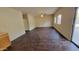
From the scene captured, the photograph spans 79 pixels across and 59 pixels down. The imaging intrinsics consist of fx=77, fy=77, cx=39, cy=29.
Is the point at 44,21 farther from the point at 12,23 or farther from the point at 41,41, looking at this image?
the point at 12,23

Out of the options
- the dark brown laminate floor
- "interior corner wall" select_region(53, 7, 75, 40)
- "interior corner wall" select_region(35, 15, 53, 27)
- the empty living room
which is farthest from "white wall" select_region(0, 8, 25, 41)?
"interior corner wall" select_region(53, 7, 75, 40)

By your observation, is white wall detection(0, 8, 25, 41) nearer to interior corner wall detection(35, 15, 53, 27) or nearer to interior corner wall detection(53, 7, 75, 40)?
interior corner wall detection(35, 15, 53, 27)

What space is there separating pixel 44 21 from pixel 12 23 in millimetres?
447

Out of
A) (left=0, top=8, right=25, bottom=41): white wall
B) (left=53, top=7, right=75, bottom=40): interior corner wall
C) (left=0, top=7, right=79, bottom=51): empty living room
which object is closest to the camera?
(left=0, top=8, right=25, bottom=41): white wall

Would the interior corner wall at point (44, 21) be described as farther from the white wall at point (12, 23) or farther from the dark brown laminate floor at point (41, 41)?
the white wall at point (12, 23)

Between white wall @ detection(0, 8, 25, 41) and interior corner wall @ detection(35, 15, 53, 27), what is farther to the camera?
interior corner wall @ detection(35, 15, 53, 27)

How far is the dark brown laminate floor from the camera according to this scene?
2.89 feet

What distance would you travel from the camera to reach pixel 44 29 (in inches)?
43.7
